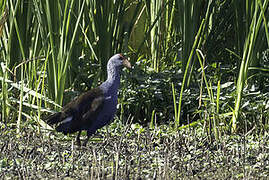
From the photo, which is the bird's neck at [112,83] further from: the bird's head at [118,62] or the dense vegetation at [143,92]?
the dense vegetation at [143,92]

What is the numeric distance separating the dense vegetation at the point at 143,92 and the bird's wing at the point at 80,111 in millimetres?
173

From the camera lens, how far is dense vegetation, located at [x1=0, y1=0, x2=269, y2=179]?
393 centimetres

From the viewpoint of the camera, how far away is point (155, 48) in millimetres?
5766

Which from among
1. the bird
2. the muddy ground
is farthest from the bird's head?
the muddy ground

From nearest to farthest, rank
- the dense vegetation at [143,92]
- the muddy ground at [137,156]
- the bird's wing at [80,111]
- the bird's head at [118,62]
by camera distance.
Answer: the muddy ground at [137,156]
the dense vegetation at [143,92]
the bird's wing at [80,111]
the bird's head at [118,62]

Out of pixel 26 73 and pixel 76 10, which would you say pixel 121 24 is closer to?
pixel 76 10

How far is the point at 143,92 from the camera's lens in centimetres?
536

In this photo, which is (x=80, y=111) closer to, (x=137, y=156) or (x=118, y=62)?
(x=118, y=62)

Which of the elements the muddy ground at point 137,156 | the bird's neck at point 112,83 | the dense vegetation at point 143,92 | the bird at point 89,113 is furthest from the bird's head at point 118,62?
the muddy ground at point 137,156

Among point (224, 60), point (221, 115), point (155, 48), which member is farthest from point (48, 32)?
point (224, 60)

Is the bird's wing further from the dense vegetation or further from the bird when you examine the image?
the dense vegetation

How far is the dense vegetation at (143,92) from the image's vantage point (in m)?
3.93

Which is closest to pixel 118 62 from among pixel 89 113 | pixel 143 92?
pixel 89 113

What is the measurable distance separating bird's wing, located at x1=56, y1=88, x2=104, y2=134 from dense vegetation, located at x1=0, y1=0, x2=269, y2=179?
0.17m
